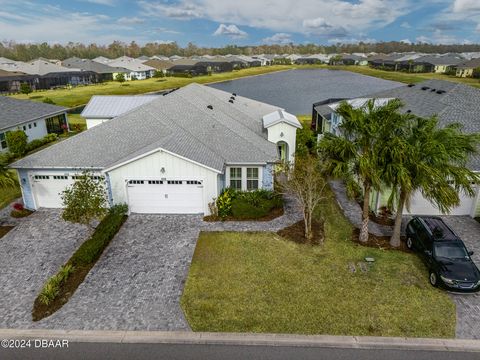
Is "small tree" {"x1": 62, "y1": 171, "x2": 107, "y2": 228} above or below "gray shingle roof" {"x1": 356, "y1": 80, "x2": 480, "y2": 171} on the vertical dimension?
below

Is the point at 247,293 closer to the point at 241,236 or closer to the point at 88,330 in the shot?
the point at 241,236

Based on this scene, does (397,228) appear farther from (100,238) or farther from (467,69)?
(467,69)

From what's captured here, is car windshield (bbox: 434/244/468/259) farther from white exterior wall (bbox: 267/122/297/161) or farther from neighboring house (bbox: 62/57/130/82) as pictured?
neighboring house (bbox: 62/57/130/82)

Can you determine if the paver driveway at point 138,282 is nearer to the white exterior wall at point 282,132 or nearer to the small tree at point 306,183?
the small tree at point 306,183

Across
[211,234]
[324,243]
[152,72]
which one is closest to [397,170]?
[324,243]

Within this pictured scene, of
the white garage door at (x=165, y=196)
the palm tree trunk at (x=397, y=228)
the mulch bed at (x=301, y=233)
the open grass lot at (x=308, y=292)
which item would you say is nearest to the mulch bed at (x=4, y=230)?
the white garage door at (x=165, y=196)

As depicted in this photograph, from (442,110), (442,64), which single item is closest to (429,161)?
(442,110)

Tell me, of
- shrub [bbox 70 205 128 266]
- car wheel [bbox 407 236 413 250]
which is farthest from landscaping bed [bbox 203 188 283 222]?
car wheel [bbox 407 236 413 250]
